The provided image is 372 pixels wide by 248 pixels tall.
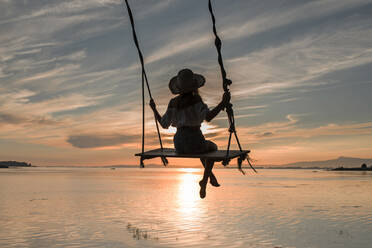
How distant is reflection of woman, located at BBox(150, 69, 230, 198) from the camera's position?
19.9 ft

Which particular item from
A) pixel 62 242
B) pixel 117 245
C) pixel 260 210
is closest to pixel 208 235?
pixel 117 245

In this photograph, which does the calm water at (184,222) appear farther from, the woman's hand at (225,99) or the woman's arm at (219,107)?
the woman's hand at (225,99)

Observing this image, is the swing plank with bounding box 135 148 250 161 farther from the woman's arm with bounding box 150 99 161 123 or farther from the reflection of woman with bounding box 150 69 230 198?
the woman's arm with bounding box 150 99 161 123

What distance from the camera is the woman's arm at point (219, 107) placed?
564 cm

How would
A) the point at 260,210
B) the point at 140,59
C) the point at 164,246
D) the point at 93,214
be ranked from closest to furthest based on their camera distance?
the point at 140,59 → the point at 164,246 → the point at 93,214 → the point at 260,210

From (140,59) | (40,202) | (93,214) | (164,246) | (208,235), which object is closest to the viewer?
(140,59)

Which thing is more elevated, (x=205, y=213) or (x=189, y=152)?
(x=189, y=152)

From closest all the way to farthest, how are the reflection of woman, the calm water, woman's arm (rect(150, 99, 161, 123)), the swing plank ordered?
1. the swing plank
2. the reflection of woman
3. woman's arm (rect(150, 99, 161, 123))
4. the calm water

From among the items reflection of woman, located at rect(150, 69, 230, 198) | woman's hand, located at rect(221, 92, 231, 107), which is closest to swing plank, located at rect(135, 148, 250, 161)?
reflection of woman, located at rect(150, 69, 230, 198)

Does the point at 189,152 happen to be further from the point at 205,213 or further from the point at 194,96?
the point at 205,213

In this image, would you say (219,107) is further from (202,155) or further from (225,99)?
(202,155)

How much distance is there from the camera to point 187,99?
6.18m

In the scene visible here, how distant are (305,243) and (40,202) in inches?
1271

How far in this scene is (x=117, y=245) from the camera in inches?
1150
